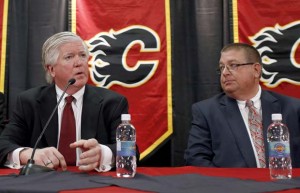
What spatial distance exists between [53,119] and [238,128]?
1.01 m

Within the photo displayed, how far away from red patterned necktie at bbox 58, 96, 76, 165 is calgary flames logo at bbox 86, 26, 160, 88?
1.15 metres

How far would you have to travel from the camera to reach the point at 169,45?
3.30 meters

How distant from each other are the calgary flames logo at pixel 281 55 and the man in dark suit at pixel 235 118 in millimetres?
552

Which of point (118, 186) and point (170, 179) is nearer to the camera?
point (118, 186)

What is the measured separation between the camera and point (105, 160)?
1664 millimetres

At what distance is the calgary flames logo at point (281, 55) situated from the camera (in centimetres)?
315

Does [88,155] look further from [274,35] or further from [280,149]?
[274,35]

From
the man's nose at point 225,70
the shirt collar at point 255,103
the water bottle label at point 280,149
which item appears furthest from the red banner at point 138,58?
the water bottle label at point 280,149

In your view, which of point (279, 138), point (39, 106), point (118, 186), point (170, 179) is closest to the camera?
point (118, 186)

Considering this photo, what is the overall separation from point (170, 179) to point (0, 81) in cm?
238

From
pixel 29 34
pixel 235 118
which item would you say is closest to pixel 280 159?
pixel 235 118

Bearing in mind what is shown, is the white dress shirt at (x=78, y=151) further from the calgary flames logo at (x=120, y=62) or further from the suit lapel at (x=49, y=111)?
the calgary flames logo at (x=120, y=62)

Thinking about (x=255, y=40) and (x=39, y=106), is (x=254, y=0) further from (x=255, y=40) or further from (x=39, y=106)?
(x=39, y=106)

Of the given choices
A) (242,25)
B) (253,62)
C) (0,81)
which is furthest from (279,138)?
(0,81)
